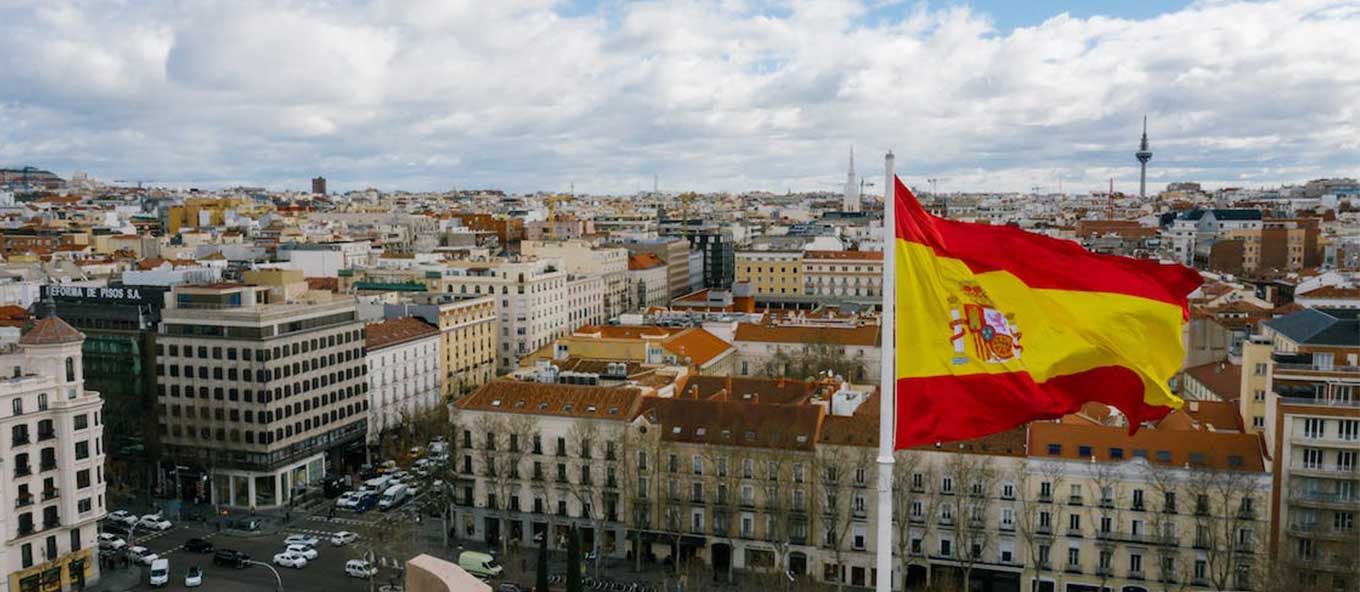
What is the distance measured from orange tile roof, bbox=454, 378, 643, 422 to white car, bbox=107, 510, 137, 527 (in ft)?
64.0

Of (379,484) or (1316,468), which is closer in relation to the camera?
(1316,468)

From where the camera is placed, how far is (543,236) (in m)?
196

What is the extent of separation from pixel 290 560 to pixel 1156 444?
40340mm

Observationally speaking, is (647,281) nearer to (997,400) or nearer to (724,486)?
(724,486)

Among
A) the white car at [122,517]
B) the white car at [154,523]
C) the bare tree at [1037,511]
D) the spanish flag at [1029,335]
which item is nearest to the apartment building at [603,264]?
the white car at [122,517]

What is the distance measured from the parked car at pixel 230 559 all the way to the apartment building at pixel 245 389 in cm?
948

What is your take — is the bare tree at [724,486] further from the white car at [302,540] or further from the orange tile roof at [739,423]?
the white car at [302,540]

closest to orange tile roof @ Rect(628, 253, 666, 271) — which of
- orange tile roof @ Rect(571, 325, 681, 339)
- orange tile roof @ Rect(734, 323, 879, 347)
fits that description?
orange tile roof @ Rect(734, 323, 879, 347)

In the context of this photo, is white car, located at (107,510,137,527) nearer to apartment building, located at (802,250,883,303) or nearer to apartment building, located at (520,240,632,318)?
apartment building, located at (520,240,632,318)

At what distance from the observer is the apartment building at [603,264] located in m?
127

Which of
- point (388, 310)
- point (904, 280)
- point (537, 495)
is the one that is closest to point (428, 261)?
point (388, 310)

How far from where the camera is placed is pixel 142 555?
2237 inches

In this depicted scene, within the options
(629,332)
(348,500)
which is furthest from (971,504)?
(629,332)

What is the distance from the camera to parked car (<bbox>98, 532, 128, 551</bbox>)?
2240 inches
